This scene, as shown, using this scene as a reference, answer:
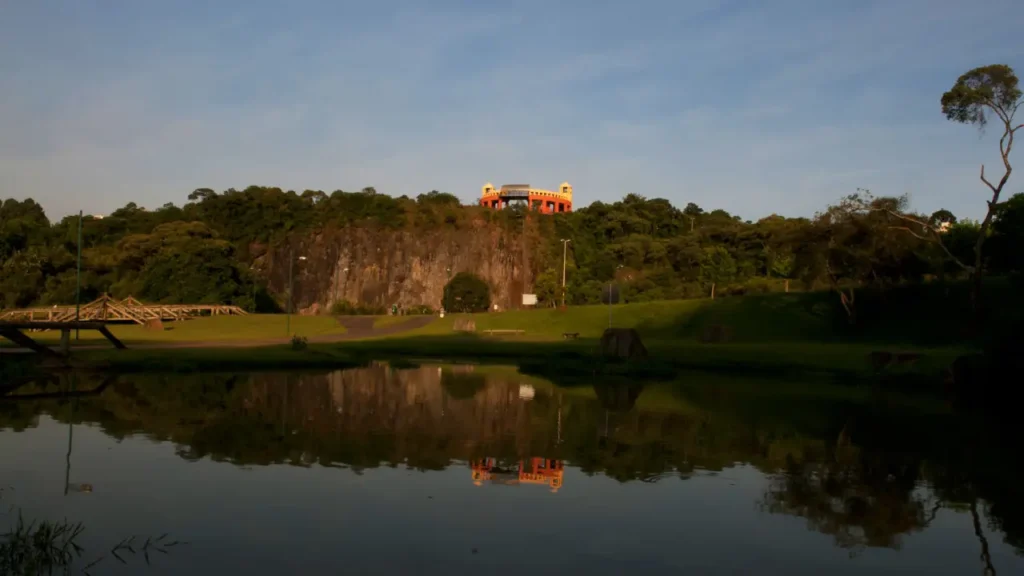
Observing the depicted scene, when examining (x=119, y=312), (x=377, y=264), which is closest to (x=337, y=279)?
(x=377, y=264)

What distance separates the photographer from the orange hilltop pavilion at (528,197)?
158 meters

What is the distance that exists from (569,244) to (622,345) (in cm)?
8555

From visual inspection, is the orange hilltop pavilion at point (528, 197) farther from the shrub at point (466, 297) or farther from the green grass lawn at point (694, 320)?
the green grass lawn at point (694, 320)

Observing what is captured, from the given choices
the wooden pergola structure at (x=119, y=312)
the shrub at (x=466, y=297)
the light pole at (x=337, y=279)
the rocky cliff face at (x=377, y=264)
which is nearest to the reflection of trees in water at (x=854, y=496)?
the wooden pergola structure at (x=119, y=312)

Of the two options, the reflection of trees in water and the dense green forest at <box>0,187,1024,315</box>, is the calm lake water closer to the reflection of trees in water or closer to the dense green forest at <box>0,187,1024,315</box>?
the reflection of trees in water

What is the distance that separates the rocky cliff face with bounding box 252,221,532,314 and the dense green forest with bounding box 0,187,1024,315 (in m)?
2.16

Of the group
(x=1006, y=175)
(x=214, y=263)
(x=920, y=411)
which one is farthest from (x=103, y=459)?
(x=214, y=263)

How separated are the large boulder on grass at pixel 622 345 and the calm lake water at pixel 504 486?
594 inches

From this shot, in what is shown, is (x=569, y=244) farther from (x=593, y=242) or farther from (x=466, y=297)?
(x=466, y=297)

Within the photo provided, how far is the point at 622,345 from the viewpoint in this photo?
3847 cm

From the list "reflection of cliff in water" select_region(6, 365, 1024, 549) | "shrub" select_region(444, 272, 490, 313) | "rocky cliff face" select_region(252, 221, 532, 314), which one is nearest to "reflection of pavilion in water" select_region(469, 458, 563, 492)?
"reflection of cliff in water" select_region(6, 365, 1024, 549)

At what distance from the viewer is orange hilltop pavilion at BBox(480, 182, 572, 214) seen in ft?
518

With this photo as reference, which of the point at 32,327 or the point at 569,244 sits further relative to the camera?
the point at 569,244

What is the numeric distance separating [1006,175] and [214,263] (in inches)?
2990
